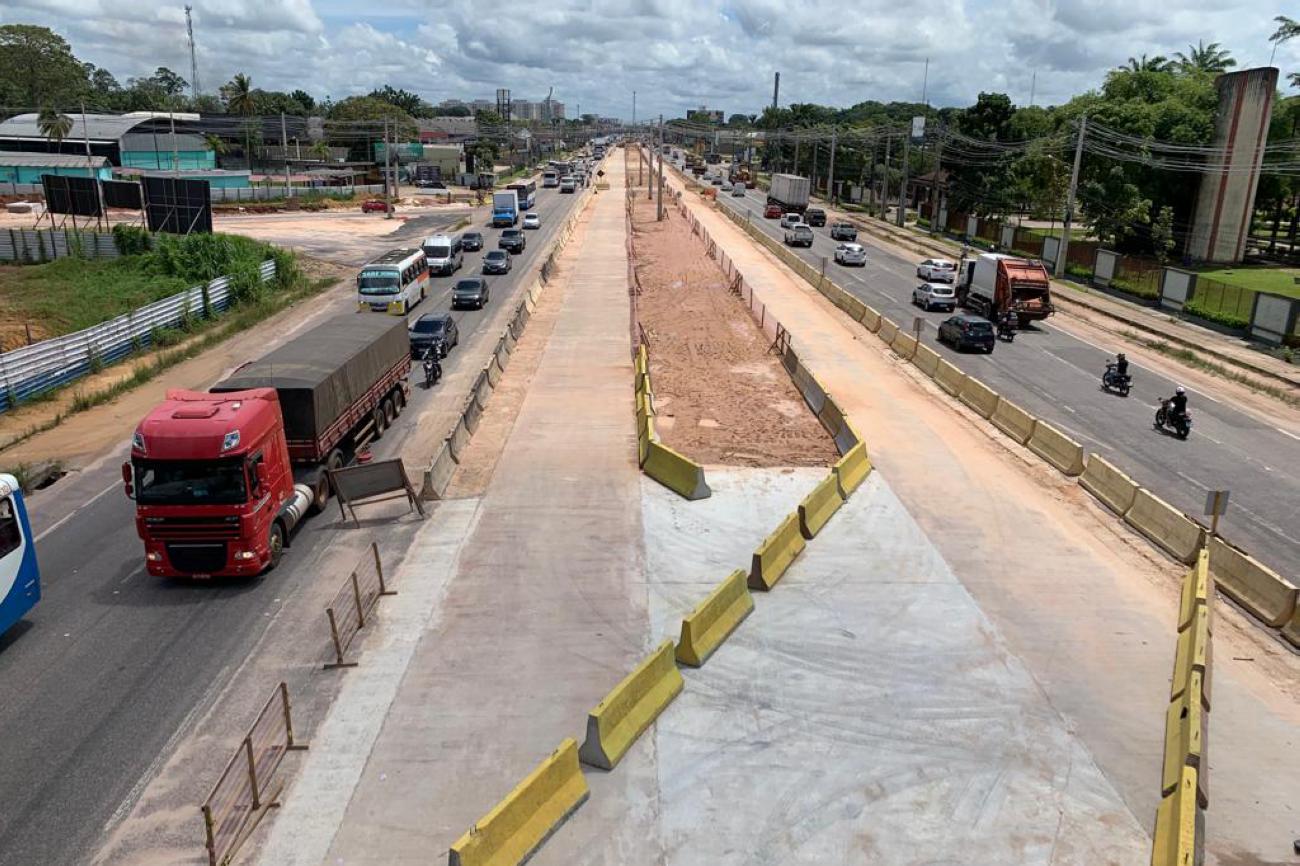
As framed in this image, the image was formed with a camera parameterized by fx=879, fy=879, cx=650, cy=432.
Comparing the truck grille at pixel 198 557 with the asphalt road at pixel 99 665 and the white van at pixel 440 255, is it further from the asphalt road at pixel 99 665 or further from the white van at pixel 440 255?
the white van at pixel 440 255

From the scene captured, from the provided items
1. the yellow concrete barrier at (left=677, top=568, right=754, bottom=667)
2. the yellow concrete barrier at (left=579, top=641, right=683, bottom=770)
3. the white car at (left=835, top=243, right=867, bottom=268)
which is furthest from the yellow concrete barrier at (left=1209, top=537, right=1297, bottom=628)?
the white car at (left=835, top=243, right=867, bottom=268)

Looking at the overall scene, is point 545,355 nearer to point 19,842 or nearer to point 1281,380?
point 19,842

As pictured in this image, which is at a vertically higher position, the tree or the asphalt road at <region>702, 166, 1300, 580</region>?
the tree

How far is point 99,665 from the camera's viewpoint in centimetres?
1359

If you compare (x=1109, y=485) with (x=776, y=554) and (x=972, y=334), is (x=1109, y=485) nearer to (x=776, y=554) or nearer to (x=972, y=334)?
(x=776, y=554)

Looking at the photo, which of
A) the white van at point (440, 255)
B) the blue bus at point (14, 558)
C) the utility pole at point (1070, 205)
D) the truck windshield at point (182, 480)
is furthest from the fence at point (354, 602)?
the utility pole at point (1070, 205)

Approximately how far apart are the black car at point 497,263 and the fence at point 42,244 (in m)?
21.3

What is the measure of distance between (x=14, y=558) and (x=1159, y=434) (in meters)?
29.0

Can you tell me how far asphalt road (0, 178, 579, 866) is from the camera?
10.6 m

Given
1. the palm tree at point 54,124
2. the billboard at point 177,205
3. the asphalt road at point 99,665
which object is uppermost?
the palm tree at point 54,124

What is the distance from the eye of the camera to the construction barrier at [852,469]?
20328mm

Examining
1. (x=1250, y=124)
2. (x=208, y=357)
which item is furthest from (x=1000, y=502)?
(x=1250, y=124)

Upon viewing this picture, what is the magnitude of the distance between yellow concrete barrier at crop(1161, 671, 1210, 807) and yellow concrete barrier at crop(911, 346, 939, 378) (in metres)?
21.4

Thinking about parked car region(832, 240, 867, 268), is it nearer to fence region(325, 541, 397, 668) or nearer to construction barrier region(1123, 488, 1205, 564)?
construction barrier region(1123, 488, 1205, 564)
